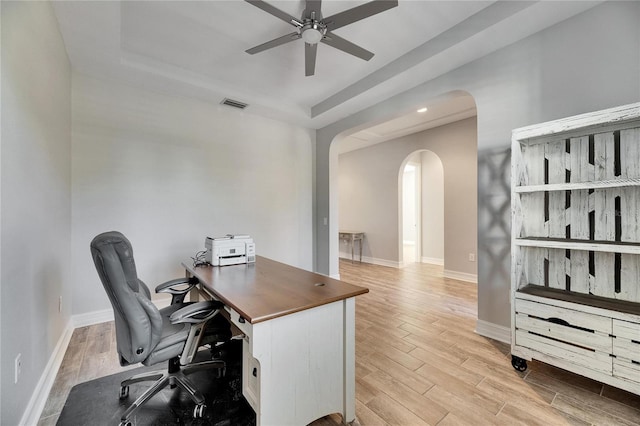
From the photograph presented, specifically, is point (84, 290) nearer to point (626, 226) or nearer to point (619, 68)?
point (626, 226)

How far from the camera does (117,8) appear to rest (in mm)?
2023

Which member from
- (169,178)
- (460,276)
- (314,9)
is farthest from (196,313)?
(460,276)

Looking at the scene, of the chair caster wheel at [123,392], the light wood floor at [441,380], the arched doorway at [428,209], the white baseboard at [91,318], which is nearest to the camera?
the light wood floor at [441,380]

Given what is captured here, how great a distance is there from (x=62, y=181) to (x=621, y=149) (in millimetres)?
4480

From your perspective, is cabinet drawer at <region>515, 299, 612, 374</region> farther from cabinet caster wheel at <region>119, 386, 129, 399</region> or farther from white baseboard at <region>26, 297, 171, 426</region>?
white baseboard at <region>26, 297, 171, 426</region>

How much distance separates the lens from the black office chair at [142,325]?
1326 millimetres

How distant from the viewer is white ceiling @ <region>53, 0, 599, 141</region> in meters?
2.15

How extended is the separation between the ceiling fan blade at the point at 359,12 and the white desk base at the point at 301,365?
1979 millimetres

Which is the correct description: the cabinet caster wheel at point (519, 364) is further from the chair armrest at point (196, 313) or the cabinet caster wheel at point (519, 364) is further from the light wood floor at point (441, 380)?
the chair armrest at point (196, 313)

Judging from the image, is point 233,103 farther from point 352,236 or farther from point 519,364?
point 519,364

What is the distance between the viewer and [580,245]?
177 centimetres

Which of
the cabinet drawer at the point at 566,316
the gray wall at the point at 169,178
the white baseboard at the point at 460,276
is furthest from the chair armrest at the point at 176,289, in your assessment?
the white baseboard at the point at 460,276

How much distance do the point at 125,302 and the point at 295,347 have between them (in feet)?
2.94

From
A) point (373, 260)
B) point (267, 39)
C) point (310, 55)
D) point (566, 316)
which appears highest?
point (267, 39)
